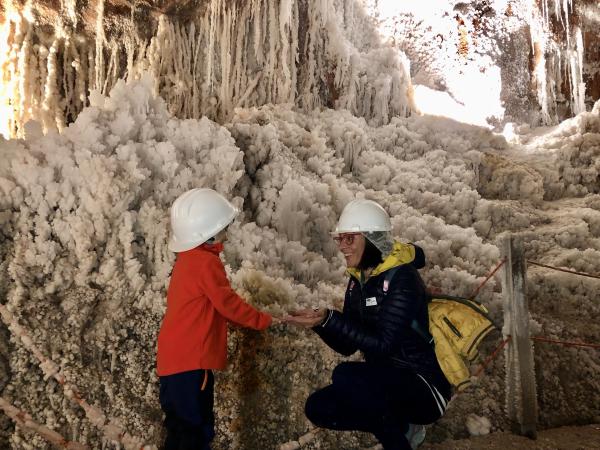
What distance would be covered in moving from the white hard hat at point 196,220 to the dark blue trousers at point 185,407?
0.63 m

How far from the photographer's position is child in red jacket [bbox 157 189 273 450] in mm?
2447

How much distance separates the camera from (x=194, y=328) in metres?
2.48

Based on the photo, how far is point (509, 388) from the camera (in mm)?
3748

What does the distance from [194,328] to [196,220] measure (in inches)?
21.0

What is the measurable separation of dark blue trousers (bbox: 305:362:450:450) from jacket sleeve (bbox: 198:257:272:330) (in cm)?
50

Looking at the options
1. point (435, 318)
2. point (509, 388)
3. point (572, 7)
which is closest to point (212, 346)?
point (435, 318)

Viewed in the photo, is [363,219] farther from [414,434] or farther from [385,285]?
[414,434]

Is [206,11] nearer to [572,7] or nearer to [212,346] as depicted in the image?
[212,346]

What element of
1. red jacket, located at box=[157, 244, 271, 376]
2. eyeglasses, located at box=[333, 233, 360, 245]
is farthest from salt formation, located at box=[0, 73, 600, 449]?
eyeglasses, located at box=[333, 233, 360, 245]

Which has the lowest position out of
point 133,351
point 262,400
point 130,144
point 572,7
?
point 262,400

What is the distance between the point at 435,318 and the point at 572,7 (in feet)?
37.0

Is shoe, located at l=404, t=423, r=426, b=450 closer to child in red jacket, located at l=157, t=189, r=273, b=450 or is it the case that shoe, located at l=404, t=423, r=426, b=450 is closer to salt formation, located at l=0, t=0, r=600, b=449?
child in red jacket, located at l=157, t=189, r=273, b=450

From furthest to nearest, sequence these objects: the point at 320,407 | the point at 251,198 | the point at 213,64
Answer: the point at 213,64
the point at 251,198
the point at 320,407

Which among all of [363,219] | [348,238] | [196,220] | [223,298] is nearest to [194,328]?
[223,298]
